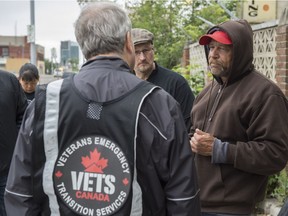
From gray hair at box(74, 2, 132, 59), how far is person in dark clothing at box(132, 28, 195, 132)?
2019 millimetres

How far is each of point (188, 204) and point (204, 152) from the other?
78cm

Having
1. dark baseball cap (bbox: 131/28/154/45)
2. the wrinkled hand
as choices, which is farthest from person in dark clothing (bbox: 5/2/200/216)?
dark baseball cap (bbox: 131/28/154/45)

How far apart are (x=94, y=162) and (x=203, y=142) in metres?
0.93

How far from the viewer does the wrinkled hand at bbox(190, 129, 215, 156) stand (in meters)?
2.81

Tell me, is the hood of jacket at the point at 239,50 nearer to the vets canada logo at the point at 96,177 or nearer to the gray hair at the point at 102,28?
the gray hair at the point at 102,28

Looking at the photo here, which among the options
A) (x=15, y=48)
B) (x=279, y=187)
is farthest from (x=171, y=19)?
(x=15, y=48)

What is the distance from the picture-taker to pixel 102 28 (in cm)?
212

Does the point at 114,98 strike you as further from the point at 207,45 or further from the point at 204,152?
the point at 207,45

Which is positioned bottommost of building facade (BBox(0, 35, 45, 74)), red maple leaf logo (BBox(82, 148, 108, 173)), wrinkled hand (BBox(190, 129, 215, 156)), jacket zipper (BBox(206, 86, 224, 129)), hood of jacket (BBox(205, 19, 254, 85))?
building facade (BBox(0, 35, 45, 74))

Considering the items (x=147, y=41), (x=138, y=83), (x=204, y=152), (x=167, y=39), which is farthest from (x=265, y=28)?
(x=167, y=39)

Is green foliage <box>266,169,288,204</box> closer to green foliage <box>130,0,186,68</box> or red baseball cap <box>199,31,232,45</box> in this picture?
red baseball cap <box>199,31,232,45</box>

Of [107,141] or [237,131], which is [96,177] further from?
[237,131]

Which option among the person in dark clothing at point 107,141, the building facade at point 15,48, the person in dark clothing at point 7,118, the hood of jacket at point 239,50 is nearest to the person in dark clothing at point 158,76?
the person in dark clothing at point 7,118

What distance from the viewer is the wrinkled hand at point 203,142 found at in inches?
111
